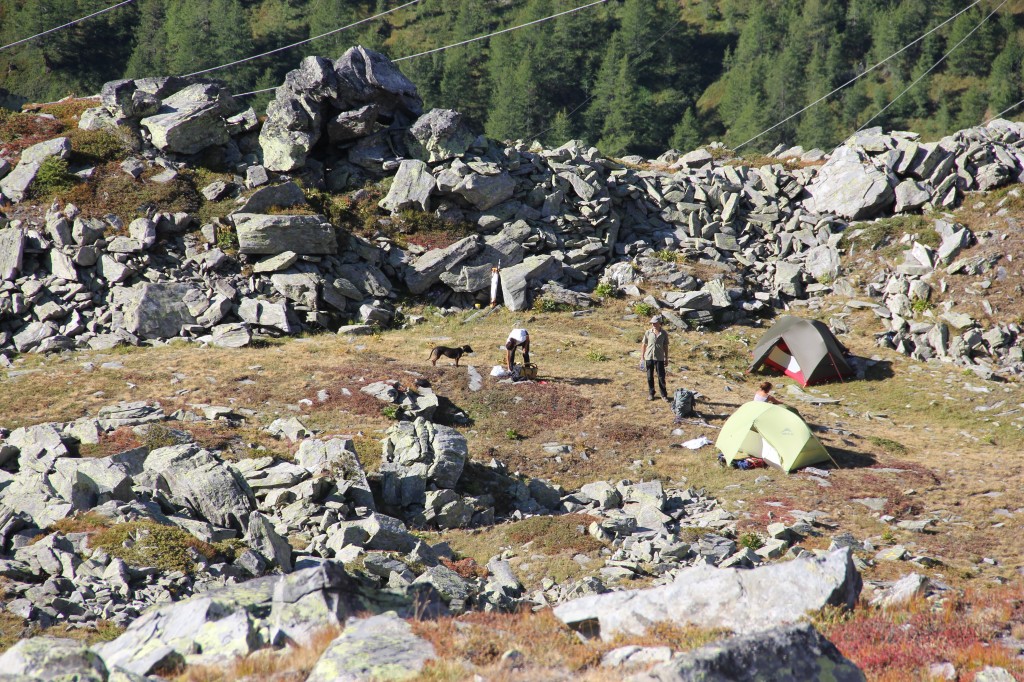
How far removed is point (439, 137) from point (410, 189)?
11.1 feet

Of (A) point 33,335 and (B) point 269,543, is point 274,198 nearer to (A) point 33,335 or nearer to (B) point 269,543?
(A) point 33,335

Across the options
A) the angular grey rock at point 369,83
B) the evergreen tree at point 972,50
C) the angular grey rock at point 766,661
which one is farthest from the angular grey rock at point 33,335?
the evergreen tree at point 972,50

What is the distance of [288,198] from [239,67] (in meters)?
101

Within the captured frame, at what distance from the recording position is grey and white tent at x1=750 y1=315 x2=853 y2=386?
28328 millimetres

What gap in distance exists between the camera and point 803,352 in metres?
28.7

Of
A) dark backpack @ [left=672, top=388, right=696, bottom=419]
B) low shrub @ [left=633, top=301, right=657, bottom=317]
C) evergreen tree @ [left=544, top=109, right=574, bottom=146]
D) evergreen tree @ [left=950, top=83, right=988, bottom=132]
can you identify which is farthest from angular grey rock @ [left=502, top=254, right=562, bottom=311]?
evergreen tree @ [left=950, top=83, right=988, bottom=132]

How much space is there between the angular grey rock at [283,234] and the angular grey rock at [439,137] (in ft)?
27.0

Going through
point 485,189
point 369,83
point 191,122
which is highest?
point 369,83

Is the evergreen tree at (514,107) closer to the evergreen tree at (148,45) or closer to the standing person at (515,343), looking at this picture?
the evergreen tree at (148,45)

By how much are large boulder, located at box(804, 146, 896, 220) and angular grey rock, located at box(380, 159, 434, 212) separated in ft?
67.2

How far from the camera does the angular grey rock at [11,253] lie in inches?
1248

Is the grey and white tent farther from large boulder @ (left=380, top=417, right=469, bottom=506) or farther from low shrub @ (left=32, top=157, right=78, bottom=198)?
low shrub @ (left=32, top=157, right=78, bottom=198)

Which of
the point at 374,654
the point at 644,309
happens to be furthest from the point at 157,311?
the point at 374,654

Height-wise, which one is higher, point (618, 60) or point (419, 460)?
point (618, 60)
